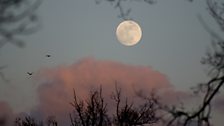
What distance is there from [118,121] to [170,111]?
89.0 ft

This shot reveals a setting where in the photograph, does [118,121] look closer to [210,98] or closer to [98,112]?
[98,112]

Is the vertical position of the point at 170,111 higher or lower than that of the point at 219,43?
lower

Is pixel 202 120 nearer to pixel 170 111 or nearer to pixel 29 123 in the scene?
pixel 170 111

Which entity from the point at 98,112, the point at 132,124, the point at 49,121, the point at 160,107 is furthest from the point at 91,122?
the point at 160,107

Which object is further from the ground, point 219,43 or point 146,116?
point 219,43

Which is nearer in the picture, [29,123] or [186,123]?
[186,123]

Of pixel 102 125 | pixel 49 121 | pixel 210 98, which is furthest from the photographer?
pixel 49 121

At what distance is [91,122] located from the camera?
126 feet

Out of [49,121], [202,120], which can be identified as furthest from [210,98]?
[49,121]

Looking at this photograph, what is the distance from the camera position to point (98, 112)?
126ft

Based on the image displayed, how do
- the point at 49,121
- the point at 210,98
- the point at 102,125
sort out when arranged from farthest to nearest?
the point at 49,121 < the point at 102,125 < the point at 210,98

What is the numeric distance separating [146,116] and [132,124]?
1.79 metres

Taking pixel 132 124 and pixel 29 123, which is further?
pixel 29 123

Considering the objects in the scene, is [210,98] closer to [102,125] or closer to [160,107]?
[160,107]
